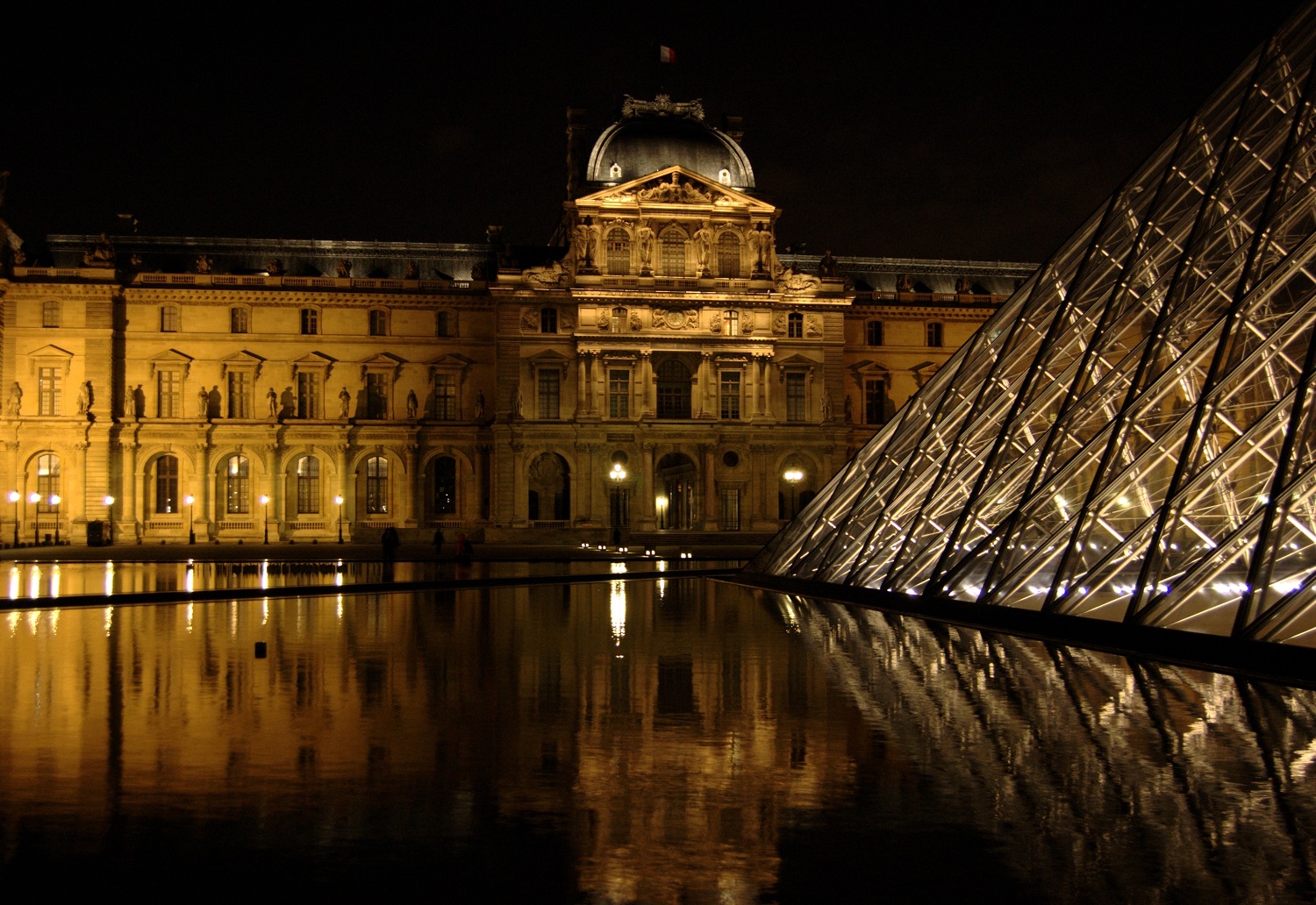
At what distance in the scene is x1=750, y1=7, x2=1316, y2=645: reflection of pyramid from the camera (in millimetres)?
15836

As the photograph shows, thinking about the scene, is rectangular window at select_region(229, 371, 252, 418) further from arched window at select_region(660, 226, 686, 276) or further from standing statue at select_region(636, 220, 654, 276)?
arched window at select_region(660, 226, 686, 276)

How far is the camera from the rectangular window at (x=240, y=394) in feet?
212

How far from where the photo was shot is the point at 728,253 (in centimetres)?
6372

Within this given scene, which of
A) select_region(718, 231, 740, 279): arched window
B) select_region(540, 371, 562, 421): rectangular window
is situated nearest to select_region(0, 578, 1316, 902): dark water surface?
select_region(540, 371, 562, 421): rectangular window

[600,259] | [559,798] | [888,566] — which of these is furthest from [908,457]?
[600,259]

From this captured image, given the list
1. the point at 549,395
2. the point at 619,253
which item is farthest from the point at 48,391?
the point at 619,253

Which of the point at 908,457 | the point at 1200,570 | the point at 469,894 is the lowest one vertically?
the point at 469,894

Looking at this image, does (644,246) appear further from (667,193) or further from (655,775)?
(655,775)

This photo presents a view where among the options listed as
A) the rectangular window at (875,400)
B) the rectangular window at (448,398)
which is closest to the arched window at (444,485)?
the rectangular window at (448,398)

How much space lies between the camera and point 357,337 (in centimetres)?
6575

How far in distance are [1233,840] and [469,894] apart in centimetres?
401

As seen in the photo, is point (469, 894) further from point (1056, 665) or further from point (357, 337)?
point (357, 337)

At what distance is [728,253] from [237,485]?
26319mm

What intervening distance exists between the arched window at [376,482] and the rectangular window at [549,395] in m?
8.84
